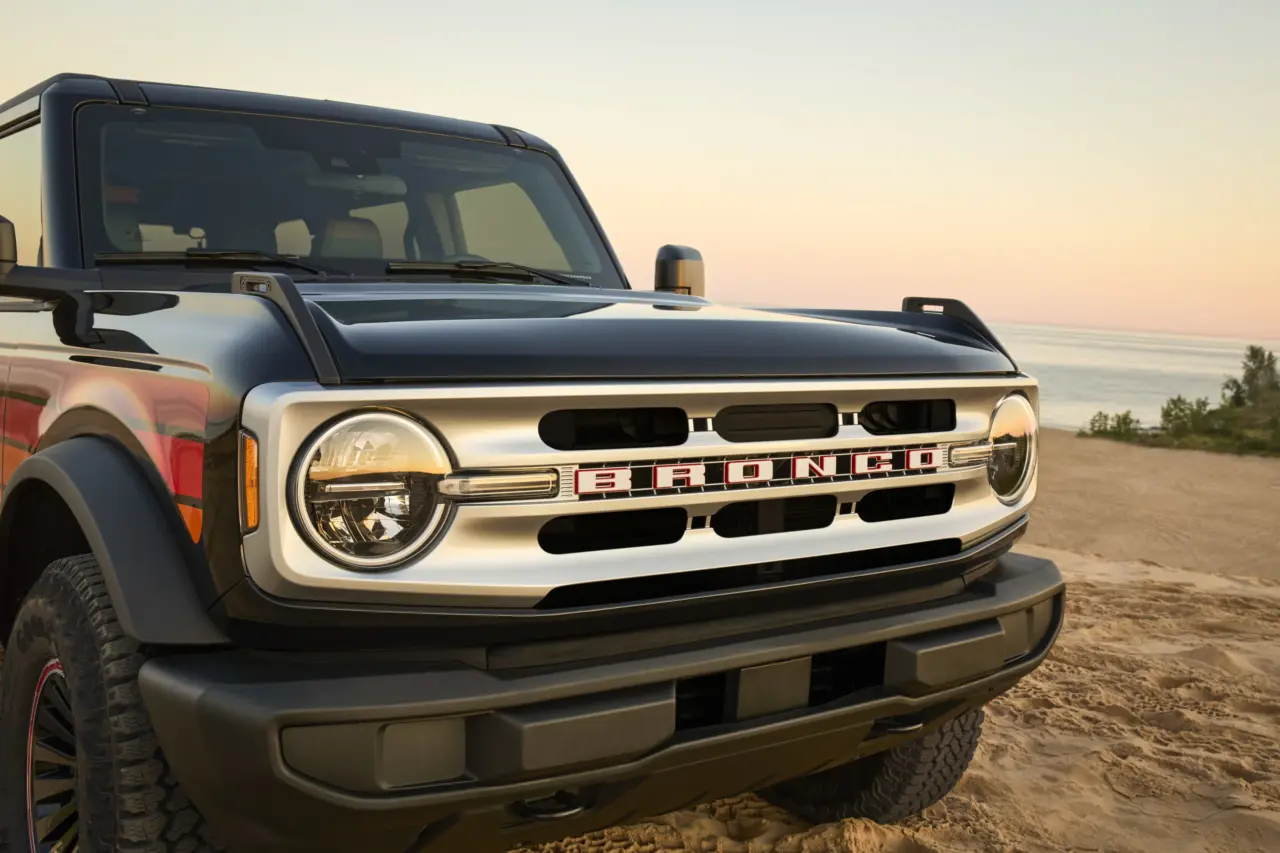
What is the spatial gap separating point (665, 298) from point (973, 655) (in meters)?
1.45

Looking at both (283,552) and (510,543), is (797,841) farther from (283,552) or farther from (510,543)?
(283,552)

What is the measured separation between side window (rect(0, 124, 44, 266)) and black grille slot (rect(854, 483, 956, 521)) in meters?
2.42

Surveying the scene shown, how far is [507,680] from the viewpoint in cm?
184

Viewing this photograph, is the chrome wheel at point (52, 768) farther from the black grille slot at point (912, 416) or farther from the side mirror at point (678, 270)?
the side mirror at point (678, 270)

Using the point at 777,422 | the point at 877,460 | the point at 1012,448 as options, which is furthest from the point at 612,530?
the point at 1012,448

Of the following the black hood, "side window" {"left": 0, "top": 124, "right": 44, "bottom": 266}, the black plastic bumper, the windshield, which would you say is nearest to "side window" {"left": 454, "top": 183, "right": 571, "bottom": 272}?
the windshield

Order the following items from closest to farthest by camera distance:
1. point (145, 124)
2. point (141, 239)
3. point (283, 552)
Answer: point (283, 552)
point (141, 239)
point (145, 124)

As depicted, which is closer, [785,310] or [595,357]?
[595,357]

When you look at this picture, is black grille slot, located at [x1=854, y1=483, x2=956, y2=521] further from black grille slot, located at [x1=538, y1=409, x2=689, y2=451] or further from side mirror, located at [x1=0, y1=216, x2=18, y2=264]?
side mirror, located at [x1=0, y1=216, x2=18, y2=264]

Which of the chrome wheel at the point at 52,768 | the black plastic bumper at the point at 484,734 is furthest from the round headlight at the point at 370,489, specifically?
the chrome wheel at the point at 52,768

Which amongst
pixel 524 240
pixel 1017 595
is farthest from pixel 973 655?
pixel 524 240

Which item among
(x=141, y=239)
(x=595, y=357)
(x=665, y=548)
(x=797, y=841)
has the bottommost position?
(x=797, y=841)

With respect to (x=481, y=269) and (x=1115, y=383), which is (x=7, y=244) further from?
(x=1115, y=383)

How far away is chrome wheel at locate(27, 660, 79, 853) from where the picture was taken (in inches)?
85.0
